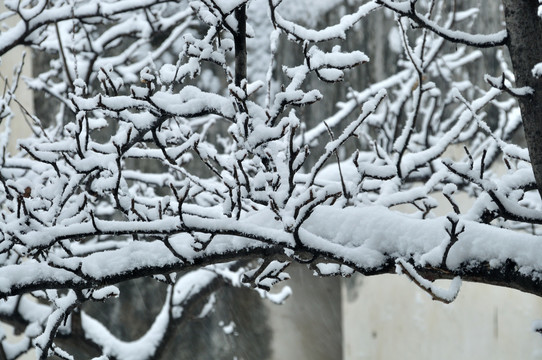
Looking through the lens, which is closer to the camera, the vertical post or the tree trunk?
the tree trunk

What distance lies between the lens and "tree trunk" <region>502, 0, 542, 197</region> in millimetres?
2137

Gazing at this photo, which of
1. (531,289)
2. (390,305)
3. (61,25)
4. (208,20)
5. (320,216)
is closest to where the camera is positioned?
(531,289)

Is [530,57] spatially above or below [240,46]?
below

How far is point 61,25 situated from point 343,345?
13.4ft

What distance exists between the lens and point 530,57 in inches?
84.7

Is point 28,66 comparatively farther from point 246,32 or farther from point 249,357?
point 246,32

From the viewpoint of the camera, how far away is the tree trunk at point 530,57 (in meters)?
2.14

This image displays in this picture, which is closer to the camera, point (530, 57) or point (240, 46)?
point (530, 57)

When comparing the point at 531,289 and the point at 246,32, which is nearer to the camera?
the point at 531,289

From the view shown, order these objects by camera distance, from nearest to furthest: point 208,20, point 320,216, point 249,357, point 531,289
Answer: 1. point 531,289
2. point 320,216
3. point 208,20
4. point 249,357

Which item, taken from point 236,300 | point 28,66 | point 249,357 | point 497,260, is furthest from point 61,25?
point 497,260

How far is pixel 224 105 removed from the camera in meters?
2.39

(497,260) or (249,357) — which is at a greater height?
(497,260)

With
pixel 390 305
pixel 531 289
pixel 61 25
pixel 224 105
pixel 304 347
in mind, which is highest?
pixel 61 25
